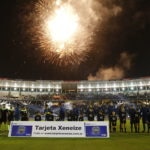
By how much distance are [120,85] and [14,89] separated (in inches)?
1597

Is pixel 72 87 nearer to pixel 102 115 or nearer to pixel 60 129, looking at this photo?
pixel 102 115

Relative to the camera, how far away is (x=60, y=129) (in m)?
20.5

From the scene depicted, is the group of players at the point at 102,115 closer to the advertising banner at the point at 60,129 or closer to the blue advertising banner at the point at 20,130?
the advertising banner at the point at 60,129

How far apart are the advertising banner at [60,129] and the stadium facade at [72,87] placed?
83.2 metres

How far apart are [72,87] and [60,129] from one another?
87551mm

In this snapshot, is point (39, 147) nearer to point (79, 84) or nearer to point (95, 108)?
point (95, 108)

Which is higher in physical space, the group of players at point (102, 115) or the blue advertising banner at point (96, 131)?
the group of players at point (102, 115)

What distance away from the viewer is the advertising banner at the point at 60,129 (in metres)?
20.4

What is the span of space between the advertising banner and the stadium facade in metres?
83.2

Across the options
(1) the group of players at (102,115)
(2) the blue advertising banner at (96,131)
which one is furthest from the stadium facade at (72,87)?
(2) the blue advertising banner at (96,131)

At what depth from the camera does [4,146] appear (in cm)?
1662

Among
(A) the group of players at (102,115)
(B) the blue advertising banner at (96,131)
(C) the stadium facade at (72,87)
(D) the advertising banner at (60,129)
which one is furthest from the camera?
(C) the stadium facade at (72,87)

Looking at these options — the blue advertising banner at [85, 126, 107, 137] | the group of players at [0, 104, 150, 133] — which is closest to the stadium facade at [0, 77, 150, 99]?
the group of players at [0, 104, 150, 133]

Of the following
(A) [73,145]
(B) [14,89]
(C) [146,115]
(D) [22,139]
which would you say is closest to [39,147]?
(A) [73,145]
